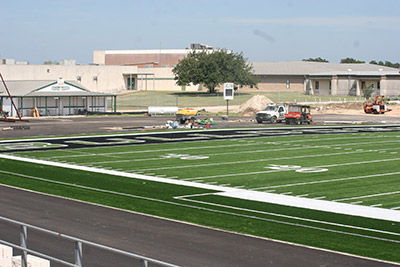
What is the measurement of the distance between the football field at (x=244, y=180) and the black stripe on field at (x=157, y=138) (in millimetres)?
126

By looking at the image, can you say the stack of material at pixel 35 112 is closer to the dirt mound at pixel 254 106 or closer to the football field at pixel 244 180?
the dirt mound at pixel 254 106

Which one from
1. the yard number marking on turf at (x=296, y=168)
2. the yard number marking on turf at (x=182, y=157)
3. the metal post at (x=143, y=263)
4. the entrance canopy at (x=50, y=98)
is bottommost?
the yard number marking on turf at (x=296, y=168)

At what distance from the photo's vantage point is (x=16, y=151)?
116ft

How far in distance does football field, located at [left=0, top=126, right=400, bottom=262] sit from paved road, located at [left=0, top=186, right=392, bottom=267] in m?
0.79

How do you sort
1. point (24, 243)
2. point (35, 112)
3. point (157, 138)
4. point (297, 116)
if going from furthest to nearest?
point (35, 112), point (297, 116), point (157, 138), point (24, 243)

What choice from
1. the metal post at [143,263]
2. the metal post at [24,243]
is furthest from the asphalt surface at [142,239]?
the metal post at [143,263]

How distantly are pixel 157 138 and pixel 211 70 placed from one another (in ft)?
218

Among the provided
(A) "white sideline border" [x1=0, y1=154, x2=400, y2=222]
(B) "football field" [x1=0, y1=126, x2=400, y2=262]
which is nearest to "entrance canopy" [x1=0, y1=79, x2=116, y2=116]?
(B) "football field" [x1=0, y1=126, x2=400, y2=262]

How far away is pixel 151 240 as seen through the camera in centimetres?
1562

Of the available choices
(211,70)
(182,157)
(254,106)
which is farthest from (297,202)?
(211,70)

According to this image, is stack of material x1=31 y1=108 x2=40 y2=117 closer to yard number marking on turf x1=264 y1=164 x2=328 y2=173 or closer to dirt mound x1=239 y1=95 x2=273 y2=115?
dirt mound x1=239 y1=95 x2=273 y2=115

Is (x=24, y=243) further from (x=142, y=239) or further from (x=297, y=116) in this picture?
(x=297, y=116)

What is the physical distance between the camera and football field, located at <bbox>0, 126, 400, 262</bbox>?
57.9 ft

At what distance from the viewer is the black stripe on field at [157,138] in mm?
38219
